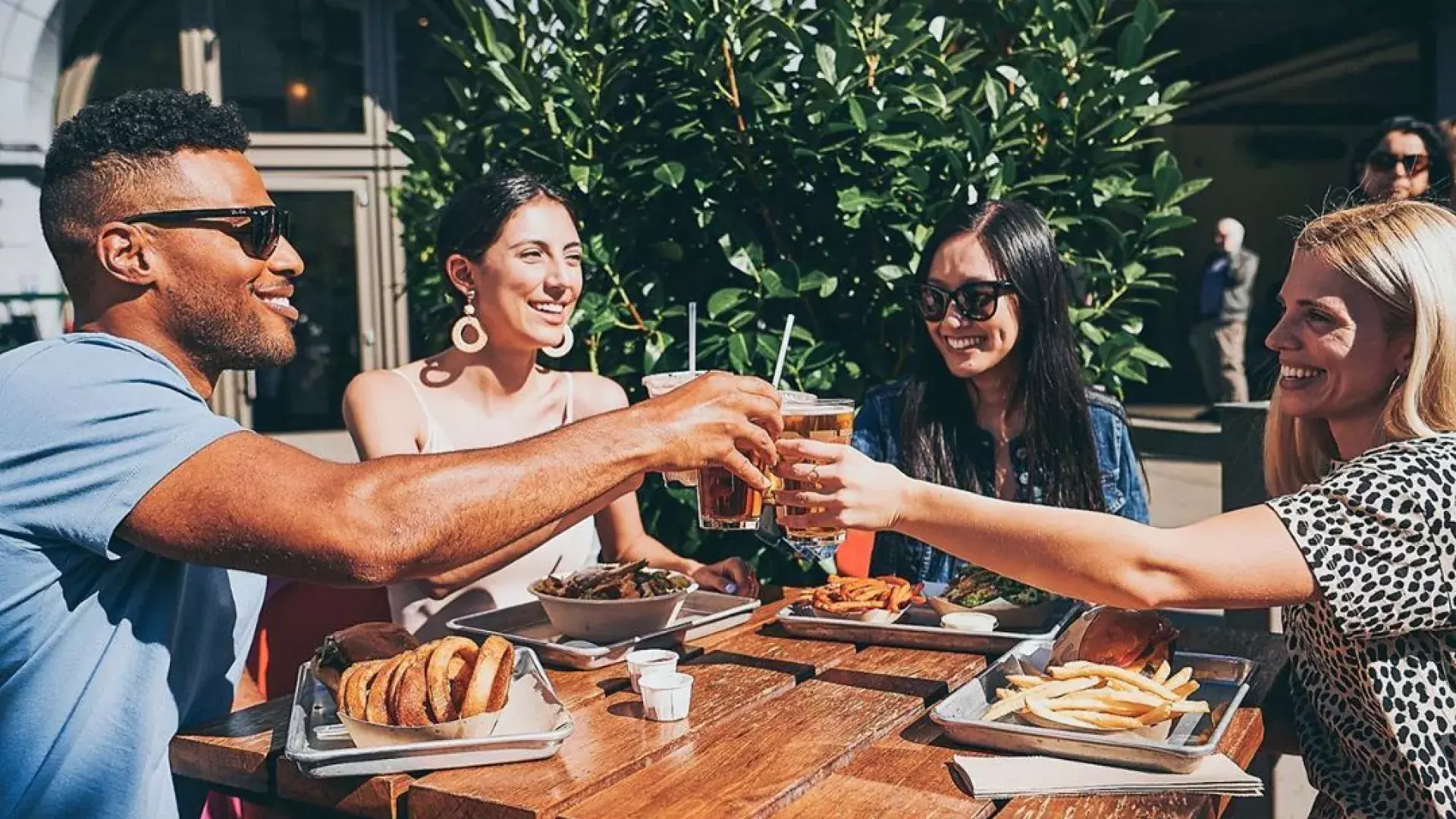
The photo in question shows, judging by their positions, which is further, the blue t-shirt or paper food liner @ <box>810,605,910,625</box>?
paper food liner @ <box>810,605,910,625</box>

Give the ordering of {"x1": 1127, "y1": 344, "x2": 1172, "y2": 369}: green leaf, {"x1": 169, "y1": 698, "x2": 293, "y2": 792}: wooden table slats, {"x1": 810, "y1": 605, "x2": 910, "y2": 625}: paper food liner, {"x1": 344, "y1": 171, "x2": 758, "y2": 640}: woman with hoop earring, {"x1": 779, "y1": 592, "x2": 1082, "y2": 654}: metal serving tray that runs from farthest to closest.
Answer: {"x1": 1127, "y1": 344, "x2": 1172, "y2": 369}: green leaf → {"x1": 344, "y1": 171, "x2": 758, "y2": 640}: woman with hoop earring → {"x1": 810, "y1": 605, "x2": 910, "y2": 625}: paper food liner → {"x1": 779, "y1": 592, "x2": 1082, "y2": 654}: metal serving tray → {"x1": 169, "y1": 698, "x2": 293, "y2": 792}: wooden table slats

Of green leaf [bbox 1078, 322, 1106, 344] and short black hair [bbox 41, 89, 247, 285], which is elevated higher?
short black hair [bbox 41, 89, 247, 285]

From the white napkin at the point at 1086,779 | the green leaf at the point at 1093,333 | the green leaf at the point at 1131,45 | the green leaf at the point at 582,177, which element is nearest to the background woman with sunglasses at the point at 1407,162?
the green leaf at the point at 1131,45

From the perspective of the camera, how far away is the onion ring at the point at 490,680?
1.74 metres

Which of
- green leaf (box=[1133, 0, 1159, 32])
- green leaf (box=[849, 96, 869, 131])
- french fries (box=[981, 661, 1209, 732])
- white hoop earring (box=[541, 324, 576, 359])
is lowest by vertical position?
french fries (box=[981, 661, 1209, 732])

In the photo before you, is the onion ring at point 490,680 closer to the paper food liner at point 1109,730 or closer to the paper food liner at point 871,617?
the paper food liner at point 1109,730

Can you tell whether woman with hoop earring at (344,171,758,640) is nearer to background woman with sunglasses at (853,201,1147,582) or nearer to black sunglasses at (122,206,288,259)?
background woman with sunglasses at (853,201,1147,582)

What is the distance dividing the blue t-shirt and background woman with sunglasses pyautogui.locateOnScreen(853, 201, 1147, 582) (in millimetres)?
1994

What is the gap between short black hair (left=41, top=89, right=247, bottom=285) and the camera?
6.38 ft

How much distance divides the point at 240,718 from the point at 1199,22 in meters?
11.7

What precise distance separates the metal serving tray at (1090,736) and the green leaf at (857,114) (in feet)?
5.84

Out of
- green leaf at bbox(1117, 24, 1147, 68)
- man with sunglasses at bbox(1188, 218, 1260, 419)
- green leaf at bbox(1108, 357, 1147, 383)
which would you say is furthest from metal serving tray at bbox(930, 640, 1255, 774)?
man with sunglasses at bbox(1188, 218, 1260, 419)

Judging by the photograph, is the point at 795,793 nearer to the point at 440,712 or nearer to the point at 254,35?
the point at 440,712

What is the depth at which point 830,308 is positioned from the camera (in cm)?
385
